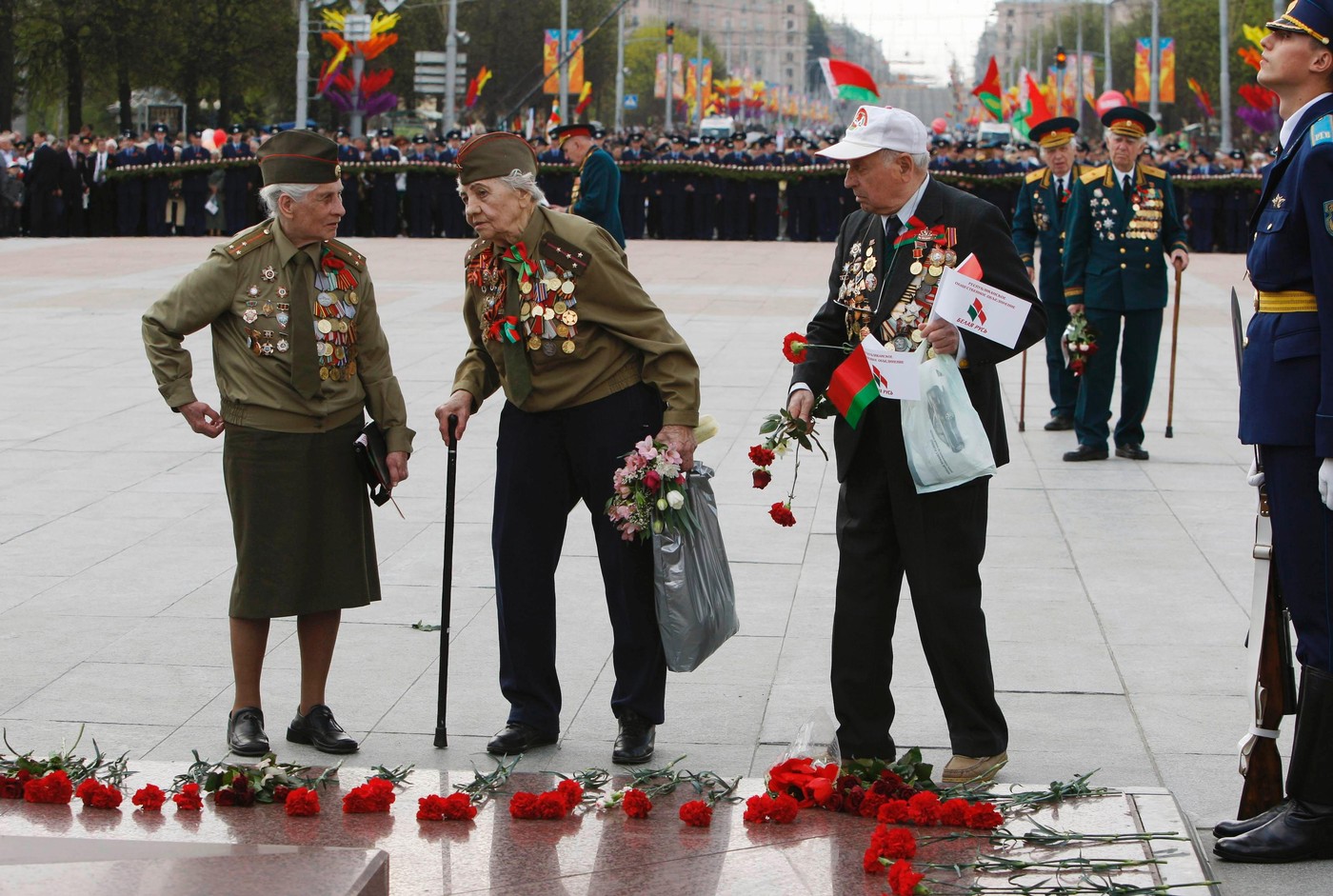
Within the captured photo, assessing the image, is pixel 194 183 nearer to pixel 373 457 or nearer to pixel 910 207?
pixel 373 457

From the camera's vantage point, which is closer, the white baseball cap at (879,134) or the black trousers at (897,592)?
the white baseball cap at (879,134)

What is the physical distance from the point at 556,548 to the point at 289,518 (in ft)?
2.63

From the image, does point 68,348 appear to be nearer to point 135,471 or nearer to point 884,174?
point 135,471

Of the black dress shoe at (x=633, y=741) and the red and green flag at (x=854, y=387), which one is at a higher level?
the red and green flag at (x=854, y=387)

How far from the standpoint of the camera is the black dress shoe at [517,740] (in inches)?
192

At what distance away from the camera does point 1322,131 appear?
3775 millimetres

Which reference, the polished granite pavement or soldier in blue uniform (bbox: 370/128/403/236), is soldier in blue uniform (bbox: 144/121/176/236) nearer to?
soldier in blue uniform (bbox: 370/128/403/236)

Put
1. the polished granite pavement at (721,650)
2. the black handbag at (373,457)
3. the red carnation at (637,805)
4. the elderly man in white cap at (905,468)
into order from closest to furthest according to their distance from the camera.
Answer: the red carnation at (637,805)
the elderly man in white cap at (905,468)
the black handbag at (373,457)
the polished granite pavement at (721,650)

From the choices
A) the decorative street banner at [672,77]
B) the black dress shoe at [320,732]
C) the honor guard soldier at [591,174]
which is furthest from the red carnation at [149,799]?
the decorative street banner at [672,77]

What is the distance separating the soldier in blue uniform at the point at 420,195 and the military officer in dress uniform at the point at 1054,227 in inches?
756

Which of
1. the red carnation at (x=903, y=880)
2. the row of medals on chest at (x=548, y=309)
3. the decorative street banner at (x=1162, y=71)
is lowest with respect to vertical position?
the red carnation at (x=903, y=880)

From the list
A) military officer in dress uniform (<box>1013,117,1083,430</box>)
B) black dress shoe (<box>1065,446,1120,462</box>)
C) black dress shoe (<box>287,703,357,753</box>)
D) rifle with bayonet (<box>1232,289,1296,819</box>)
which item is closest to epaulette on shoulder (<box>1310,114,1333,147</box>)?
rifle with bayonet (<box>1232,289,1296,819</box>)

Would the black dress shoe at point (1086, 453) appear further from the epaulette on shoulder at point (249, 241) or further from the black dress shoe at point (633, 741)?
the epaulette on shoulder at point (249, 241)

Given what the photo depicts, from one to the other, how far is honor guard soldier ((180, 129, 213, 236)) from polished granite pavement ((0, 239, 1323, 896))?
56.7 feet
